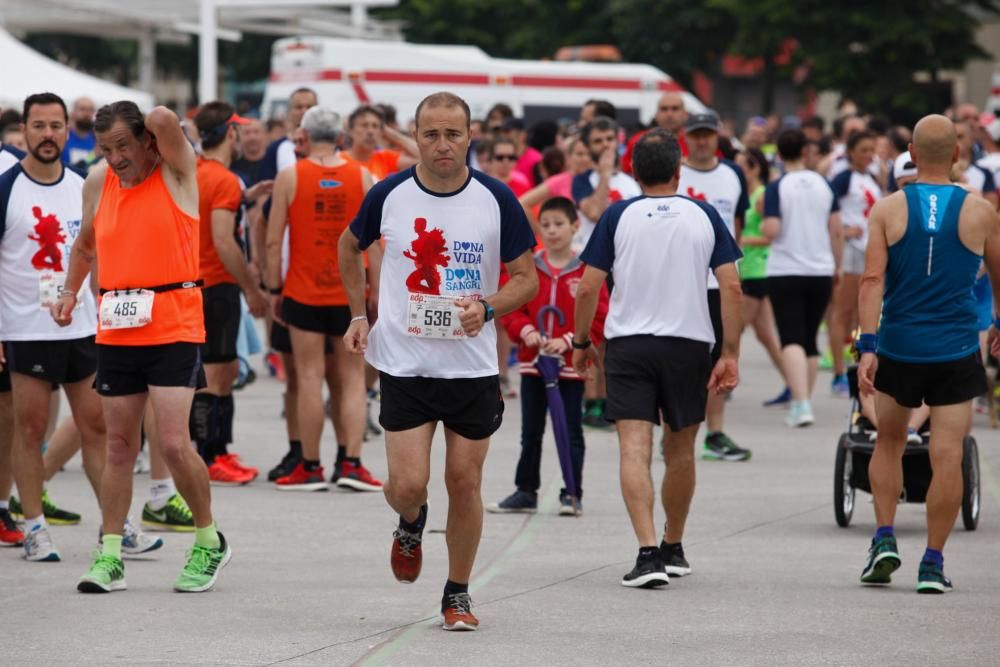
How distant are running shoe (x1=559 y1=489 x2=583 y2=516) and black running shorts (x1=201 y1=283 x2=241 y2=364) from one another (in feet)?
6.95

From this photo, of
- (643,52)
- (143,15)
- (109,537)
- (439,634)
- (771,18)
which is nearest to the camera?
(439,634)

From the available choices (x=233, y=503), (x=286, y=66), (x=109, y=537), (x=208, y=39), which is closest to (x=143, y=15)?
(x=208, y=39)

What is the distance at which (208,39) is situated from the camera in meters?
32.4

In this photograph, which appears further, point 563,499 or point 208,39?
point 208,39

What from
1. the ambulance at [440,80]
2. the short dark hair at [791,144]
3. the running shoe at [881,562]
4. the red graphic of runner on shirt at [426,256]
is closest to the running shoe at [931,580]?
the running shoe at [881,562]

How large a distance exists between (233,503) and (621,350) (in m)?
3.12

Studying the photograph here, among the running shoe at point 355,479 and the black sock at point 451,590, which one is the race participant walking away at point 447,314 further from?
the running shoe at point 355,479

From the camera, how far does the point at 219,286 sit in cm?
1094

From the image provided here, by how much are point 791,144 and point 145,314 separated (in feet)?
24.9

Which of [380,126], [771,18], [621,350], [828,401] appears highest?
[771,18]

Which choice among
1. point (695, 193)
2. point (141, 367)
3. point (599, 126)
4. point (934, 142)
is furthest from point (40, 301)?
point (599, 126)

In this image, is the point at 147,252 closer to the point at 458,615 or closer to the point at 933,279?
the point at 458,615

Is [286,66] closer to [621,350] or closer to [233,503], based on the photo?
[233,503]

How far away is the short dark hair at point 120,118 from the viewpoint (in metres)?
7.82
